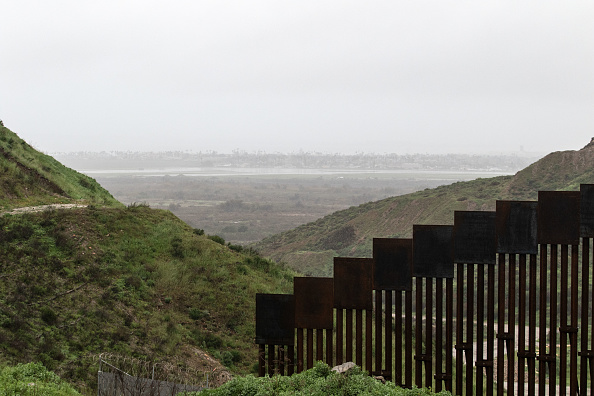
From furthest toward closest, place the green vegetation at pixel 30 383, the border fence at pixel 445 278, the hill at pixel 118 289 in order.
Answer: the hill at pixel 118 289 < the border fence at pixel 445 278 < the green vegetation at pixel 30 383

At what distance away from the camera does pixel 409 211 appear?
57875mm

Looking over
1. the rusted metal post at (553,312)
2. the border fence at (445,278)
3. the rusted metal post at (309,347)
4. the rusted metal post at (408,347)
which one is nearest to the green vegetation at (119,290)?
the rusted metal post at (309,347)

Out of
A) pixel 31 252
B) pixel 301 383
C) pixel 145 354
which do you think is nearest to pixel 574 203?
pixel 301 383

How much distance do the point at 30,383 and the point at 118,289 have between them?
292 inches

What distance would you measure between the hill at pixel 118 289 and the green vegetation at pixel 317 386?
4478mm

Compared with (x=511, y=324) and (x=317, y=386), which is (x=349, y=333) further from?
(x=511, y=324)

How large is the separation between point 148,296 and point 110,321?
6.44ft

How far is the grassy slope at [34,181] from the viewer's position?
2112 centimetres

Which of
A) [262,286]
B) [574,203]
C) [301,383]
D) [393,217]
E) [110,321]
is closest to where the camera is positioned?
[301,383]

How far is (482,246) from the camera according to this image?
7.86m

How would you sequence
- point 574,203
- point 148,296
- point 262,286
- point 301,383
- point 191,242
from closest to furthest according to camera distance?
point 301,383 < point 574,203 < point 148,296 < point 262,286 < point 191,242

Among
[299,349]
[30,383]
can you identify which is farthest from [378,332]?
[30,383]

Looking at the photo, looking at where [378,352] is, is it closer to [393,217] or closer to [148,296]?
[148,296]

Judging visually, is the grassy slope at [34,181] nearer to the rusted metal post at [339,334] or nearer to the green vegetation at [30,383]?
the green vegetation at [30,383]
